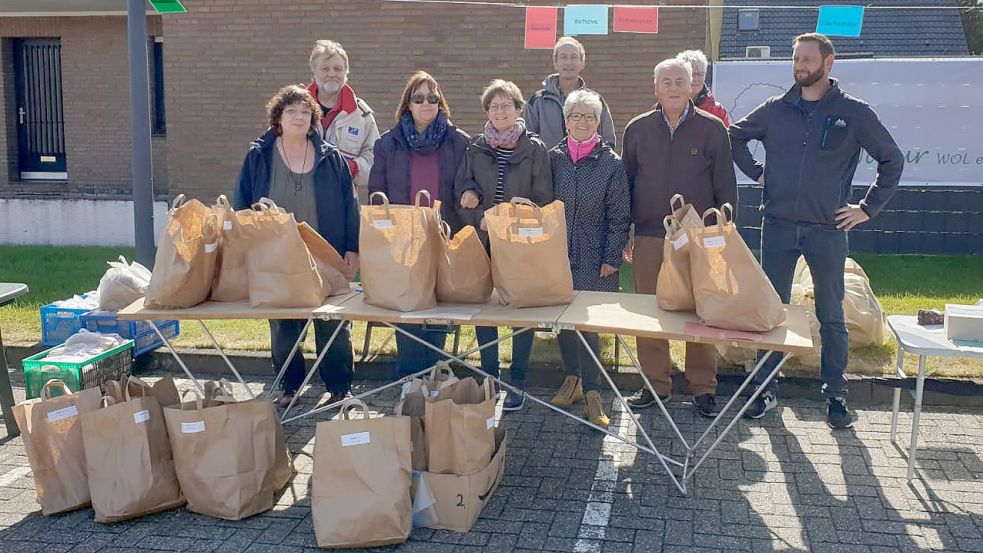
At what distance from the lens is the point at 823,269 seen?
4746 mm

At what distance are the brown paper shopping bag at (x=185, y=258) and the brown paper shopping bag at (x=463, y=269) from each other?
3.54ft

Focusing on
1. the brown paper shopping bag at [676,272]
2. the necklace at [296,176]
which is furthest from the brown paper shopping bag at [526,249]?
the necklace at [296,176]

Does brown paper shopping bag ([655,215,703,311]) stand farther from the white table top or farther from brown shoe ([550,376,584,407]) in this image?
brown shoe ([550,376,584,407])

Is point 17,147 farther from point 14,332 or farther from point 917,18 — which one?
point 917,18

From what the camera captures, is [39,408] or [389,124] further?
[389,124]

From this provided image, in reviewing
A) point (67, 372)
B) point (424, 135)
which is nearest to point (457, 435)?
point (424, 135)

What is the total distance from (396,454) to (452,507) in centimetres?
36

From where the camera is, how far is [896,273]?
8352 millimetres

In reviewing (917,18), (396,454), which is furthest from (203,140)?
(917,18)

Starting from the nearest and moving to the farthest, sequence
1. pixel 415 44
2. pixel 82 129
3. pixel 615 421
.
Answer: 1. pixel 615 421
2. pixel 415 44
3. pixel 82 129

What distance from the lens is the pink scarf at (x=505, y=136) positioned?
4.62 metres

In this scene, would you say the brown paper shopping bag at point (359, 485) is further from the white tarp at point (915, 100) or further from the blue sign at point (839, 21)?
the white tarp at point (915, 100)

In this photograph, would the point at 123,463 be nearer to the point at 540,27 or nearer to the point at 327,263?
the point at 327,263

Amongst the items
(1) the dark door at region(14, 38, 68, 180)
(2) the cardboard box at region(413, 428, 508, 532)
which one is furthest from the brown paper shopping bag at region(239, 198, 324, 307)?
(1) the dark door at region(14, 38, 68, 180)
